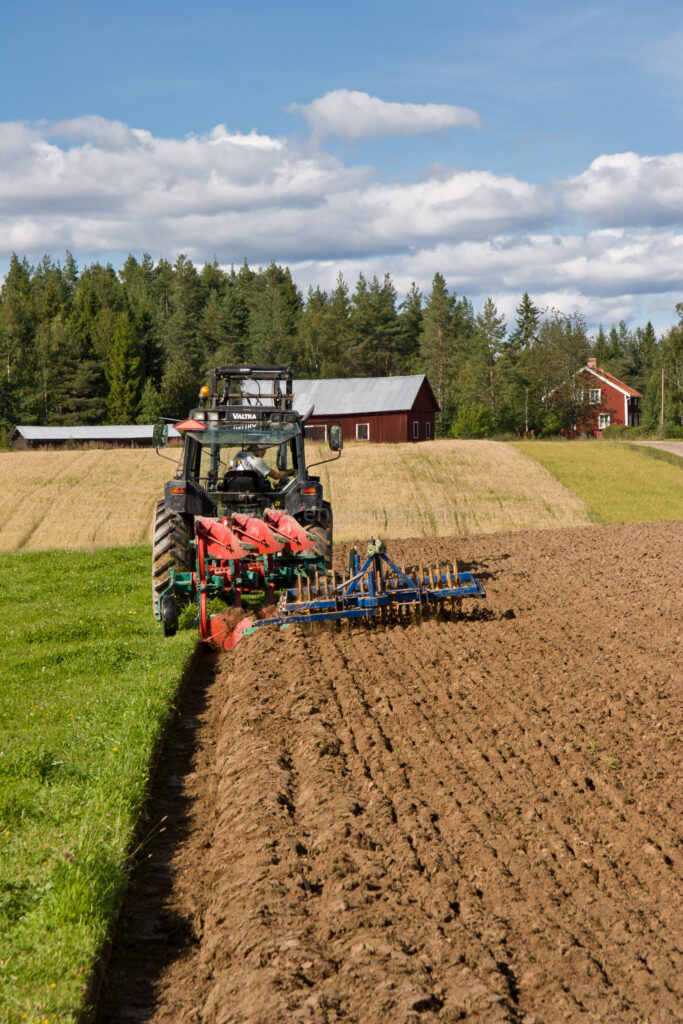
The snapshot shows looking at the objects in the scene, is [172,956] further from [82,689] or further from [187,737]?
[82,689]

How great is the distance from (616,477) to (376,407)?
18334mm

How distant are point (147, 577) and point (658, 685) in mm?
10801

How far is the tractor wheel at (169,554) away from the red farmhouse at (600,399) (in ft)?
215

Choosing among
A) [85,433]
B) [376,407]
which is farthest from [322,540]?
[85,433]

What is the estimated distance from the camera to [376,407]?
49.8 m

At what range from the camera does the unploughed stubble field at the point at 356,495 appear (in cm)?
2602

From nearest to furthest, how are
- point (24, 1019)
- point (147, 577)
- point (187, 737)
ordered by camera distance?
point (24, 1019)
point (187, 737)
point (147, 577)

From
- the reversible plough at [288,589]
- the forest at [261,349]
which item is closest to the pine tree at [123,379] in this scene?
Result: the forest at [261,349]

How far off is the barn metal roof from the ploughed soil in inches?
1769

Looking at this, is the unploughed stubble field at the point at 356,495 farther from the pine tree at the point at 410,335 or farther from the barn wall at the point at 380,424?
the pine tree at the point at 410,335

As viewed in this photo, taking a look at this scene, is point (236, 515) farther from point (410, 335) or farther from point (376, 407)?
point (410, 335)

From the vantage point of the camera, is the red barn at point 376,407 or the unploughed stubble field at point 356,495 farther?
the red barn at point 376,407

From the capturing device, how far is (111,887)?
195 inches

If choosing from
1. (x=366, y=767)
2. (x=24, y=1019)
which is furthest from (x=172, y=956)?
(x=366, y=767)
